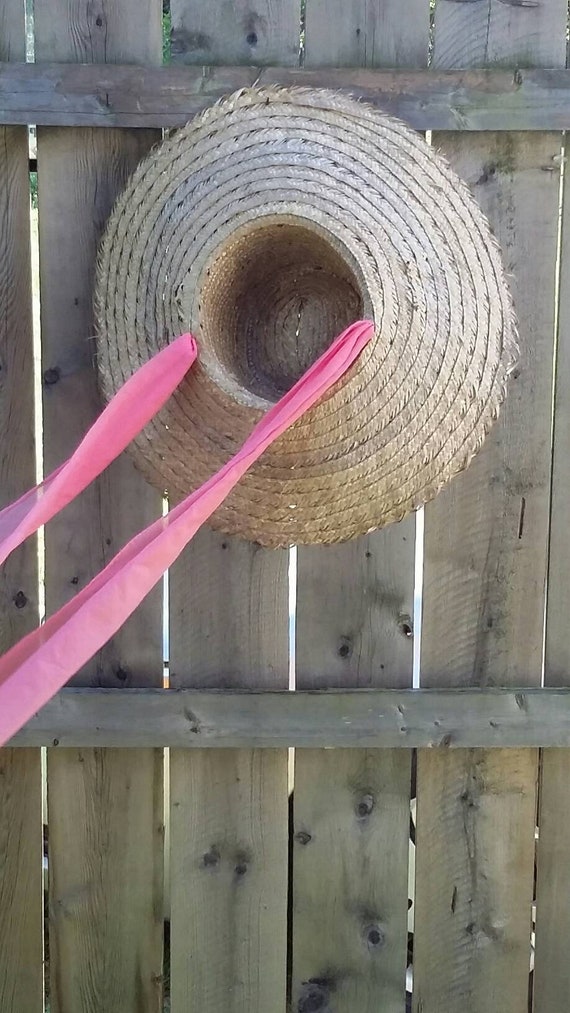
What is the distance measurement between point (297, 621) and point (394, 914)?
1.47 ft

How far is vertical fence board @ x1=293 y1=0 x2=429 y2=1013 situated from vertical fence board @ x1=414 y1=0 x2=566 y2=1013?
35 mm

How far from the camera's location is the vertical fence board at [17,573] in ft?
3.69

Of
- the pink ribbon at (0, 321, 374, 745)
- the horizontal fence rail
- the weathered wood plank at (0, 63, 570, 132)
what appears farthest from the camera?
the horizontal fence rail

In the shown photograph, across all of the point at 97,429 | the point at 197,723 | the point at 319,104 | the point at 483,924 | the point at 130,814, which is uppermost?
the point at 319,104

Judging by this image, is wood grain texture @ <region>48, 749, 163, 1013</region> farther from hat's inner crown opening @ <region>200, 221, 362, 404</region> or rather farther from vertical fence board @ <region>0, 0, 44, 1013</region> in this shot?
hat's inner crown opening @ <region>200, 221, 362, 404</region>

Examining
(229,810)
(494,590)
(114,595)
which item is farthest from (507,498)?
(114,595)

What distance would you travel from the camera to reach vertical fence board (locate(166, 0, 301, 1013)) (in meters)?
1.17

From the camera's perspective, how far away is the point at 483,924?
1.24 meters

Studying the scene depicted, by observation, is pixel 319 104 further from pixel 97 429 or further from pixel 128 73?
pixel 97 429

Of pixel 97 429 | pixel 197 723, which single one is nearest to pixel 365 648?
pixel 197 723

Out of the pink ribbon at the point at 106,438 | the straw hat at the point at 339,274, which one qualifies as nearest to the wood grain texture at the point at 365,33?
the straw hat at the point at 339,274

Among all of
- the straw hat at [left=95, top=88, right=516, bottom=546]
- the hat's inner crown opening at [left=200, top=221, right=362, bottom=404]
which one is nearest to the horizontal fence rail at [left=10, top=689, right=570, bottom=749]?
the straw hat at [left=95, top=88, right=516, bottom=546]

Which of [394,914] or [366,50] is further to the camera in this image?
[394,914]

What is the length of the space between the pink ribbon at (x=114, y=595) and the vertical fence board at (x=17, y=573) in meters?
0.45
